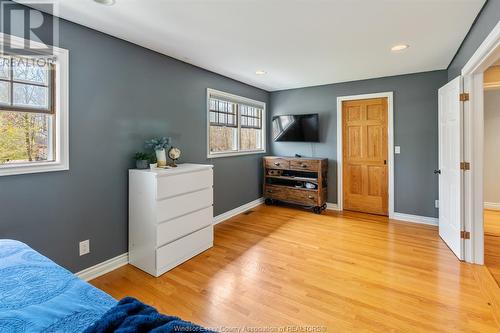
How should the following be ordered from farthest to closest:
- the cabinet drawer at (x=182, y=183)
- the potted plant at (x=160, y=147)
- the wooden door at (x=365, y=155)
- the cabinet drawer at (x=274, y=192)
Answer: the cabinet drawer at (x=274, y=192) → the wooden door at (x=365, y=155) → the potted plant at (x=160, y=147) → the cabinet drawer at (x=182, y=183)

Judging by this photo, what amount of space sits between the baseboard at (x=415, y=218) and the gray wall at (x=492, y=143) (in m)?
1.62

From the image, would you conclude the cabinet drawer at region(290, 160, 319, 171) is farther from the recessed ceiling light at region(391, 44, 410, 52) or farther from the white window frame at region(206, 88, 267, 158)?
the recessed ceiling light at region(391, 44, 410, 52)

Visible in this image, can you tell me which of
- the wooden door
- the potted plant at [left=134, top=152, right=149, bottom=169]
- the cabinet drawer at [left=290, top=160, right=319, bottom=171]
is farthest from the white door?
the potted plant at [left=134, top=152, right=149, bottom=169]

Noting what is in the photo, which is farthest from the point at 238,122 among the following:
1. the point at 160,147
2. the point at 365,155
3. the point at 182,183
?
the point at 365,155

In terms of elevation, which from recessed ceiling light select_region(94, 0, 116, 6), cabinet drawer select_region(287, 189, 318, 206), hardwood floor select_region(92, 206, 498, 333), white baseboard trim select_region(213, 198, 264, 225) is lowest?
hardwood floor select_region(92, 206, 498, 333)

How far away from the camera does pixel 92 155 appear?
2445mm

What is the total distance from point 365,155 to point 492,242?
6.68 ft

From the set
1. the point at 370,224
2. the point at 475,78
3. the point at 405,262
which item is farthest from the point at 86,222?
the point at 475,78

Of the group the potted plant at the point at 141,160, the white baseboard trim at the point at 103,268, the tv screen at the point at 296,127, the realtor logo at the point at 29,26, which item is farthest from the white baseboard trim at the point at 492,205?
the realtor logo at the point at 29,26

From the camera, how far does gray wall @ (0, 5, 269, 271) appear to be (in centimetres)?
210

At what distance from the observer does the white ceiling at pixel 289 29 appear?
207cm

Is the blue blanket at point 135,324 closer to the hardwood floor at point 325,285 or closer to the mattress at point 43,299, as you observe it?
the mattress at point 43,299

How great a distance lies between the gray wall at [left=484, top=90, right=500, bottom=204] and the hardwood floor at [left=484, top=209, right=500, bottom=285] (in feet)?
1.38

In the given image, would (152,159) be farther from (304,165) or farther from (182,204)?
(304,165)
